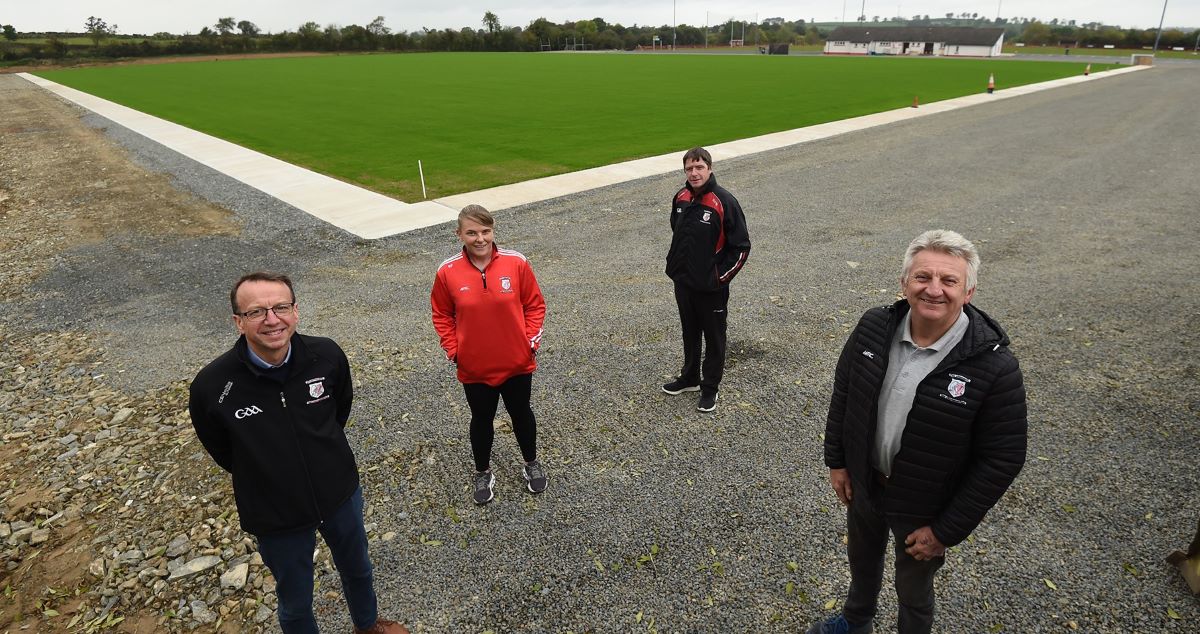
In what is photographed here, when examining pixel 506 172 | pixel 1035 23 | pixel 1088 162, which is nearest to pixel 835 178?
pixel 1088 162

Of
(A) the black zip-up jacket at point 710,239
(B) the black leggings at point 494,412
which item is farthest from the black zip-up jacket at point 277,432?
(A) the black zip-up jacket at point 710,239

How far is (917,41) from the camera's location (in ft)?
300

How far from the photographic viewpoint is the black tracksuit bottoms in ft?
16.8

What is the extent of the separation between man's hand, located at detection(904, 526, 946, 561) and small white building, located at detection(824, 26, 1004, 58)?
9841 centimetres

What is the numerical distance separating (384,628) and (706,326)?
326 cm

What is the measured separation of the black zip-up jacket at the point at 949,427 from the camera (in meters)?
2.33

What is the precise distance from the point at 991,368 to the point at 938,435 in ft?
1.09

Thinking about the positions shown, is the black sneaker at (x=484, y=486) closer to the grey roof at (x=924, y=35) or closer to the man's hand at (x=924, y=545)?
the man's hand at (x=924, y=545)

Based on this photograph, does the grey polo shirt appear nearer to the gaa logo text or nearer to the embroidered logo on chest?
the embroidered logo on chest

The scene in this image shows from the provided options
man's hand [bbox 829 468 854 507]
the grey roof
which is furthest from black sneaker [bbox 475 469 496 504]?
the grey roof

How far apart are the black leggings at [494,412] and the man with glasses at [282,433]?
111cm

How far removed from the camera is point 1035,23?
112125 millimetres

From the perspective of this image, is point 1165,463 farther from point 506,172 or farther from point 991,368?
point 506,172

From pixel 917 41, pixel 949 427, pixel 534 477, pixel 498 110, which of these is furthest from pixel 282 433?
pixel 917 41
